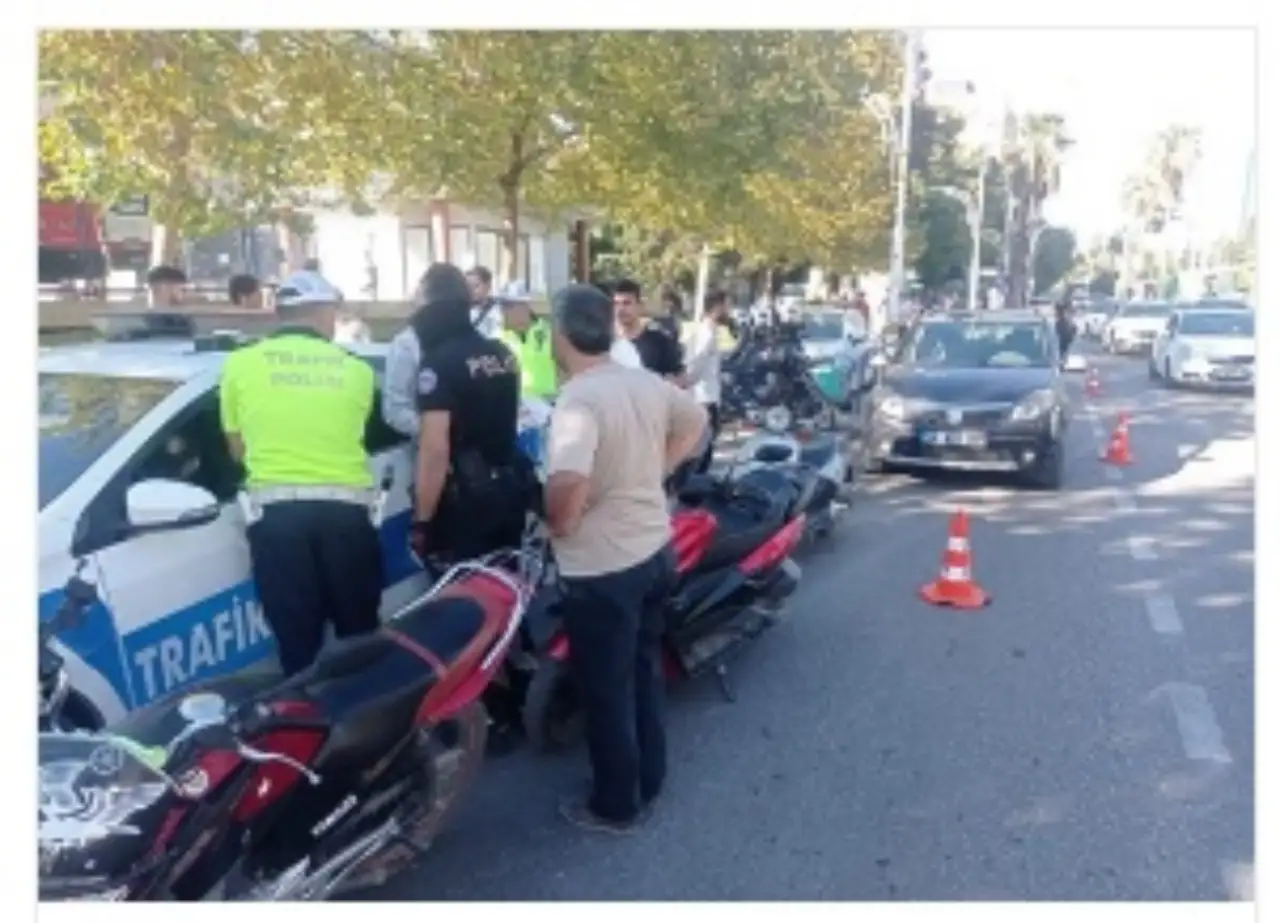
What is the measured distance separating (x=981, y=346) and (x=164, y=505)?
8801mm

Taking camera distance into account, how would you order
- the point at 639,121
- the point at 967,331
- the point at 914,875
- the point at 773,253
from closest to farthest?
the point at 914,875 < the point at 967,331 < the point at 639,121 < the point at 773,253

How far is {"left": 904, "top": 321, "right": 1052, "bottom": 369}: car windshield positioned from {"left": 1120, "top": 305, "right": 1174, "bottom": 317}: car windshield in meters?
21.1

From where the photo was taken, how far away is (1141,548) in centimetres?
751

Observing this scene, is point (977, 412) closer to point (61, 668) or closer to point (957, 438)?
point (957, 438)

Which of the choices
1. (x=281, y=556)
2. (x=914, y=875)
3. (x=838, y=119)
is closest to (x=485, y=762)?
(x=281, y=556)

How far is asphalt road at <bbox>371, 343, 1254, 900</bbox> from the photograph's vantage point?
3.42 meters

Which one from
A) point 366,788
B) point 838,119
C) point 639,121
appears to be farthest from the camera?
point 838,119

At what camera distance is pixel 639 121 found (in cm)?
1236

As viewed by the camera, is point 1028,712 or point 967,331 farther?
point 967,331

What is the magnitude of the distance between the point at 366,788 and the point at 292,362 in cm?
142

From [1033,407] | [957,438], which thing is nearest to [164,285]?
[957,438]

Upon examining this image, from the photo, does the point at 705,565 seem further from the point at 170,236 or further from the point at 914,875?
the point at 170,236

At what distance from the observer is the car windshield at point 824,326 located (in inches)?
682

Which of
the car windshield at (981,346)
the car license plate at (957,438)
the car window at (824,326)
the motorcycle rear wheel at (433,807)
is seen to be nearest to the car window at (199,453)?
the motorcycle rear wheel at (433,807)
